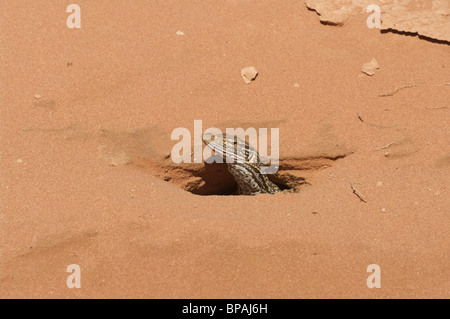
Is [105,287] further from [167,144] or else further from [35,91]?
[35,91]

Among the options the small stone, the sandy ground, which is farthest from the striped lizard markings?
the small stone

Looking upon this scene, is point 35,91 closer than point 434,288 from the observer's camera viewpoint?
No

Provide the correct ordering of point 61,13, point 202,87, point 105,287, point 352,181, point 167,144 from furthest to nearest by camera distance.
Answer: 1. point 61,13
2. point 202,87
3. point 167,144
4. point 352,181
5. point 105,287

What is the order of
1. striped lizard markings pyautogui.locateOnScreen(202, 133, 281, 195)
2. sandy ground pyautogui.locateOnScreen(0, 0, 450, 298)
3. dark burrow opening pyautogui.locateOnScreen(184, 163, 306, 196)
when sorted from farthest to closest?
dark burrow opening pyautogui.locateOnScreen(184, 163, 306, 196) → striped lizard markings pyautogui.locateOnScreen(202, 133, 281, 195) → sandy ground pyautogui.locateOnScreen(0, 0, 450, 298)

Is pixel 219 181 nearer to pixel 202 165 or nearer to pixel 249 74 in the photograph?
pixel 202 165

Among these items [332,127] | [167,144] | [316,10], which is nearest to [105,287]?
[167,144]

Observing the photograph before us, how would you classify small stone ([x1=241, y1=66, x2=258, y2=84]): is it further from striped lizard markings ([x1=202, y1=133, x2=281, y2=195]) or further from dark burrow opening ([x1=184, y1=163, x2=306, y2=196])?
dark burrow opening ([x1=184, y1=163, x2=306, y2=196])
